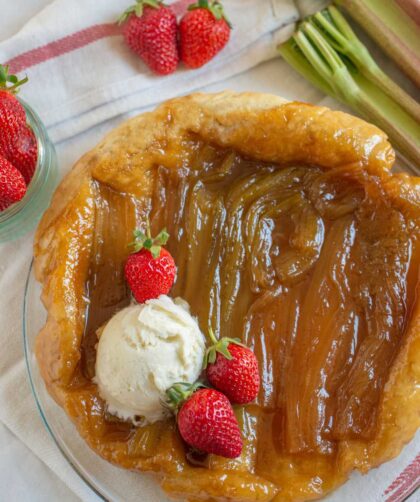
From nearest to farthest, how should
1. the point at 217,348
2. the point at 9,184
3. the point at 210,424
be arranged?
1. the point at 210,424
2. the point at 217,348
3. the point at 9,184

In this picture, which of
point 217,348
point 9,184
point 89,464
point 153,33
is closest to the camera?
point 217,348

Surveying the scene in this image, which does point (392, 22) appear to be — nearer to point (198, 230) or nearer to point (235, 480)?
point (198, 230)

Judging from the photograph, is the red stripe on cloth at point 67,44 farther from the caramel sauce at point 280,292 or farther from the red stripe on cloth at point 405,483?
the red stripe on cloth at point 405,483

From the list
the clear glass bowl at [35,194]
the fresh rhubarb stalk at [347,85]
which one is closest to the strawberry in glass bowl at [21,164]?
the clear glass bowl at [35,194]

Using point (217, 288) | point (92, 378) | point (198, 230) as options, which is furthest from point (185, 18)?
point (92, 378)

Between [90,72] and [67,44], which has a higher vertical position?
[67,44]

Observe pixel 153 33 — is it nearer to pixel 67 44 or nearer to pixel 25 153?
pixel 67 44

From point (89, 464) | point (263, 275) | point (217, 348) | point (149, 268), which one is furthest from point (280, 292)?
point (89, 464)

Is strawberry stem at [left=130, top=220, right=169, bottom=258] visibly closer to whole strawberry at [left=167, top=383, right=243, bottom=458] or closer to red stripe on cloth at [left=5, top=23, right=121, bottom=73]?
whole strawberry at [left=167, top=383, right=243, bottom=458]
